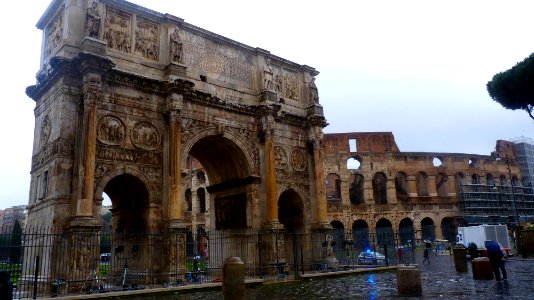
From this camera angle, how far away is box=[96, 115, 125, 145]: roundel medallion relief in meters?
14.9

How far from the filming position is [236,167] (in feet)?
65.2

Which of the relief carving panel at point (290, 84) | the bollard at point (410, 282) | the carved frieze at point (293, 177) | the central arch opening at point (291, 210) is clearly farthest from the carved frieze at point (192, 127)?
the bollard at point (410, 282)

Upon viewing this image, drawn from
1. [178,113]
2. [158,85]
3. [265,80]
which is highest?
[265,80]

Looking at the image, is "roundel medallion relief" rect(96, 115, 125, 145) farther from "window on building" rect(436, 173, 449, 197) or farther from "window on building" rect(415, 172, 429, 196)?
"window on building" rect(436, 173, 449, 197)

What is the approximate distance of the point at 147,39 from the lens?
56.0 feet

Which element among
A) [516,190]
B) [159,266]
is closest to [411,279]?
[159,266]

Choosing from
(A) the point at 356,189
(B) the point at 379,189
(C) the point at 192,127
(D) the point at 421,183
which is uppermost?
(D) the point at 421,183

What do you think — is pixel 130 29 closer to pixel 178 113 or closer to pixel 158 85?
pixel 158 85

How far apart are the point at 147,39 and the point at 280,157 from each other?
802 centimetres

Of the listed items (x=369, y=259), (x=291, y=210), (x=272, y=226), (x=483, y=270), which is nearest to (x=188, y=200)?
(x=291, y=210)

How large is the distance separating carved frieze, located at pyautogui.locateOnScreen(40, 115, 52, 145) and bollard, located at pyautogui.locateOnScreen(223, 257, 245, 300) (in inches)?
389

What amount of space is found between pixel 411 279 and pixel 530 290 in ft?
7.97

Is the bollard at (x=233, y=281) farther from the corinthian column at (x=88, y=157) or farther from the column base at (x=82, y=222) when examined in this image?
the corinthian column at (x=88, y=157)

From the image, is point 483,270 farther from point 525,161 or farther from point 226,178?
point 525,161
